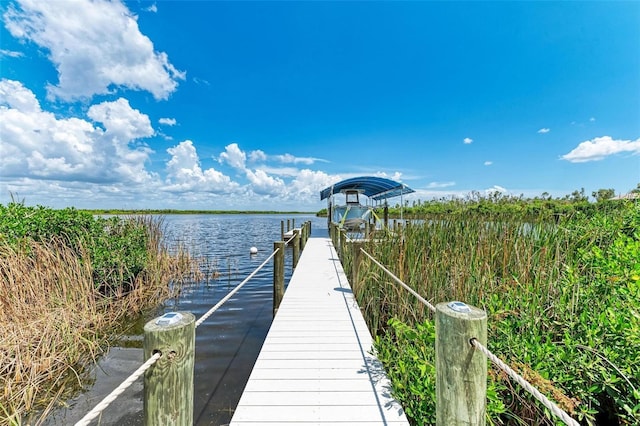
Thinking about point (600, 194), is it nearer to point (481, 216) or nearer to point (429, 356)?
point (481, 216)

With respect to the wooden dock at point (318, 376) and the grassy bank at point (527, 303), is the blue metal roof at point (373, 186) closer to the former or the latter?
the grassy bank at point (527, 303)

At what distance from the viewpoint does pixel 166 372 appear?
1.28m

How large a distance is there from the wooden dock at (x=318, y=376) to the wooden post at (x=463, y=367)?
2.30 ft

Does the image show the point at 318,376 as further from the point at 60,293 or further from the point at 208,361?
the point at 60,293

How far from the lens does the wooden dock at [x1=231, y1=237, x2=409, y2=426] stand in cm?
203

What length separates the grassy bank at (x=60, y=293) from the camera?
3.10 metres

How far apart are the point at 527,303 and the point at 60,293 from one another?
5957 millimetres

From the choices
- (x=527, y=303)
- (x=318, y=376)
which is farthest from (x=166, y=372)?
(x=527, y=303)

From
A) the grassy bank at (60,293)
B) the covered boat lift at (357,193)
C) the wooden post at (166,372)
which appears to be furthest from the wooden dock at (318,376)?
the covered boat lift at (357,193)

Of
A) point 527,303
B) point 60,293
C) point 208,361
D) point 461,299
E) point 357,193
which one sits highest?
point 357,193

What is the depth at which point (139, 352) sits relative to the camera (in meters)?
4.34

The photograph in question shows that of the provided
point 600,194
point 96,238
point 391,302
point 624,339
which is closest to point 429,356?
point 624,339

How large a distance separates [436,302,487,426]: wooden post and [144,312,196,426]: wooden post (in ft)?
4.04

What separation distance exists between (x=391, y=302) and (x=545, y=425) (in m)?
1.80
